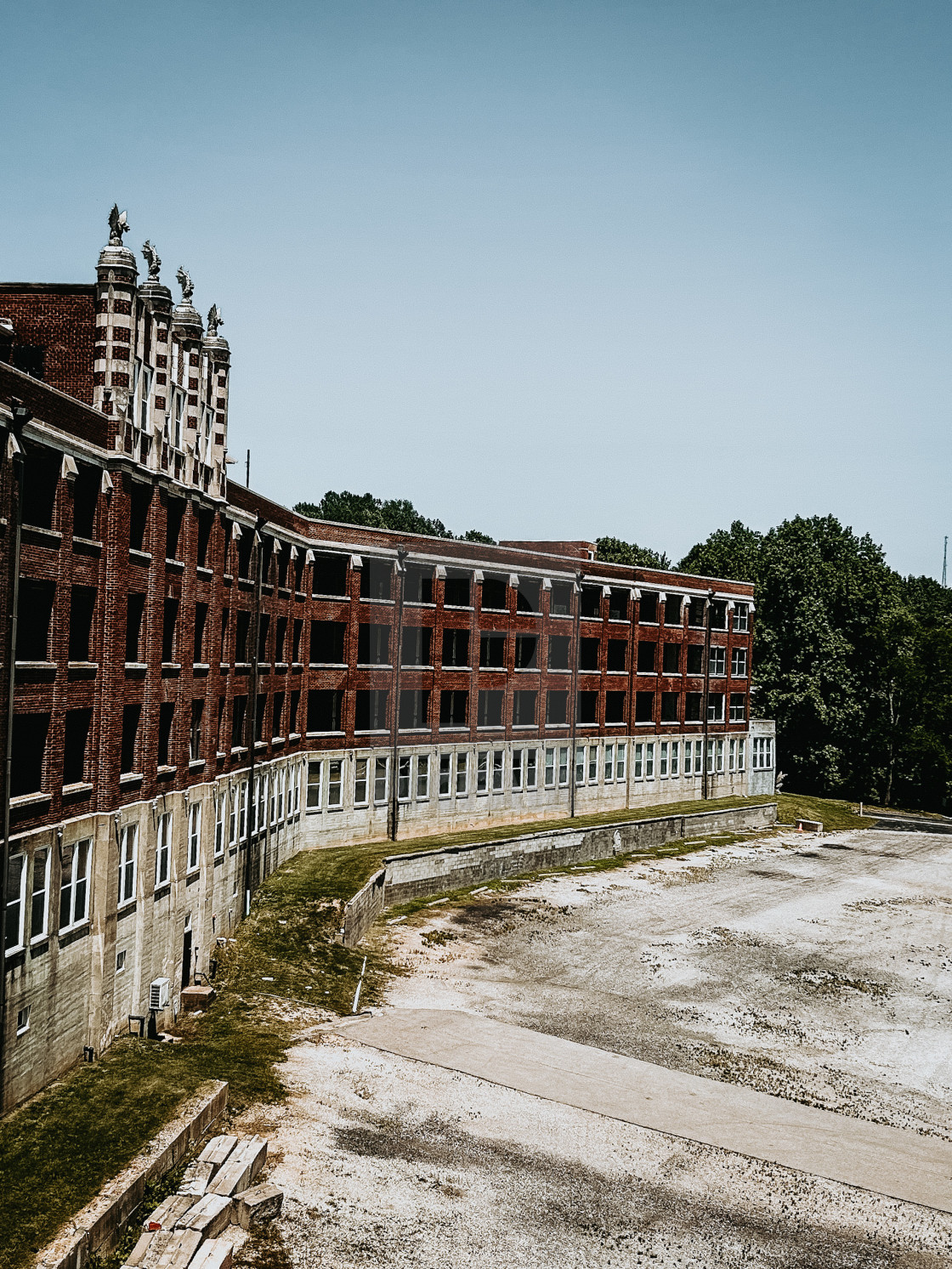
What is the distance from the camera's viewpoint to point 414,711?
5575 cm

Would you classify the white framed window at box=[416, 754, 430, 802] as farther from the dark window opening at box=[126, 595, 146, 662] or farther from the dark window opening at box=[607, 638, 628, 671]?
the dark window opening at box=[126, 595, 146, 662]

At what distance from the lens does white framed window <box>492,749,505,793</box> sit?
6009 cm

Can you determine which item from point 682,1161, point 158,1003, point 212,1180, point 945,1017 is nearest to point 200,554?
point 158,1003

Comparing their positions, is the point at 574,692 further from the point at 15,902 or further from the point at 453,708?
the point at 15,902

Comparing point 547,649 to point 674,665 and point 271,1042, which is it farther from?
point 271,1042

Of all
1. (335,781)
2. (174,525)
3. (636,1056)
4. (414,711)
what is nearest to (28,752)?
(174,525)

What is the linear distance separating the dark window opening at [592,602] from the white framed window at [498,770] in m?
11.3

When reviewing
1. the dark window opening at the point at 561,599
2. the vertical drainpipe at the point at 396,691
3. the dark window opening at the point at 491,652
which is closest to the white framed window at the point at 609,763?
the dark window opening at the point at 561,599

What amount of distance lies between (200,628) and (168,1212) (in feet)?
65.9

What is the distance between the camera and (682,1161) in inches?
938

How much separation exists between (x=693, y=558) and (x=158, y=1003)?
96531mm

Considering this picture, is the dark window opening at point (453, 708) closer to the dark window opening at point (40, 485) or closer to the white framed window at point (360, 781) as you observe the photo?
the white framed window at point (360, 781)

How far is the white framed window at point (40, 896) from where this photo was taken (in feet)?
77.7

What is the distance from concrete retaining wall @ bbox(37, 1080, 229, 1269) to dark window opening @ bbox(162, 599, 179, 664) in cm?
1361
